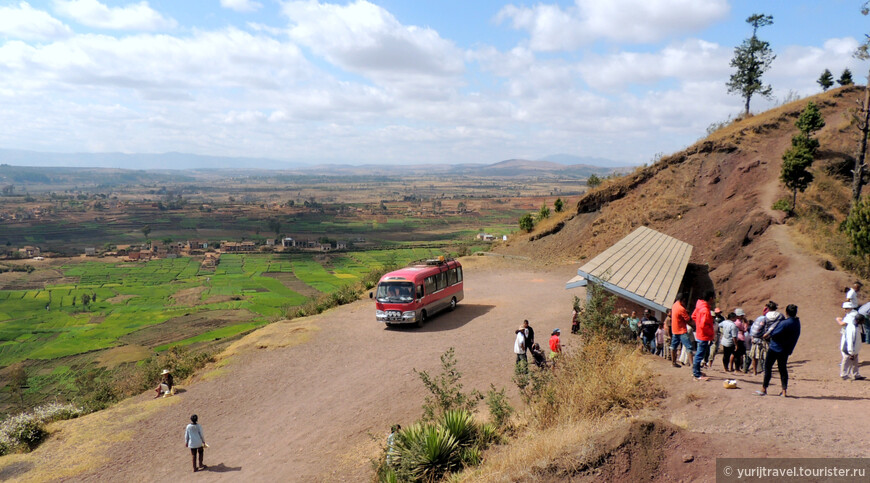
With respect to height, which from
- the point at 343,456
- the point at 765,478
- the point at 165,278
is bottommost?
the point at 165,278

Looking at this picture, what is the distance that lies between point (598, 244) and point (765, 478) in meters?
28.1

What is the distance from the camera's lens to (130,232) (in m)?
112

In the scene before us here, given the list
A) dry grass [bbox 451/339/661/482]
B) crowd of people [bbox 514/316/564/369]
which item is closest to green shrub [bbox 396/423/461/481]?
dry grass [bbox 451/339/661/482]

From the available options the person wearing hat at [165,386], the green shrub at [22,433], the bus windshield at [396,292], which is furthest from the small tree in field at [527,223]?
the green shrub at [22,433]

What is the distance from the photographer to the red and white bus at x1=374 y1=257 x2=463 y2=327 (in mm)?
18234

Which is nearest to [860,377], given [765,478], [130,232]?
[765,478]

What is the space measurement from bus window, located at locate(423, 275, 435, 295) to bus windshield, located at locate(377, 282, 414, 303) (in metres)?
0.74

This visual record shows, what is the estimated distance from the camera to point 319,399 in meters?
12.8

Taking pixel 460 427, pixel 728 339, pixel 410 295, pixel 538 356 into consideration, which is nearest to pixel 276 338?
pixel 410 295

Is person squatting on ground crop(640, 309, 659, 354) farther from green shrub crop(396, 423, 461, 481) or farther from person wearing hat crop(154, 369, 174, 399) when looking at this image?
person wearing hat crop(154, 369, 174, 399)

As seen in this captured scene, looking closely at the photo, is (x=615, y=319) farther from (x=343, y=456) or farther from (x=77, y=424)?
(x=77, y=424)

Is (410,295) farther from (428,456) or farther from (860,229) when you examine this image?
(860,229)

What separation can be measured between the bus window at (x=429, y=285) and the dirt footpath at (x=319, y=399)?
53.1 inches

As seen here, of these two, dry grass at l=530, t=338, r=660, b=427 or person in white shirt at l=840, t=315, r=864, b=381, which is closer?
dry grass at l=530, t=338, r=660, b=427
